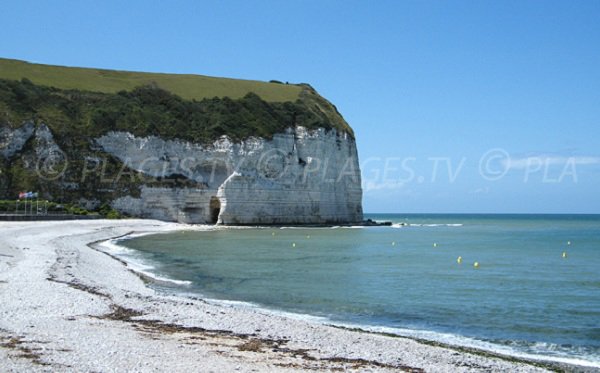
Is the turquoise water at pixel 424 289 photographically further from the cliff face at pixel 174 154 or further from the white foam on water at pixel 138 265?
the cliff face at pixel 174 154

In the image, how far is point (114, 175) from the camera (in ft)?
178

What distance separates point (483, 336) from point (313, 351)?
3.83 m

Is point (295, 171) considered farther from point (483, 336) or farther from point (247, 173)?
point (483, 336)

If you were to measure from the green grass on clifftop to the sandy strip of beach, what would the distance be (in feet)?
177

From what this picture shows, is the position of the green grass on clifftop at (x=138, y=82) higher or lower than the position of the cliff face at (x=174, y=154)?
higher

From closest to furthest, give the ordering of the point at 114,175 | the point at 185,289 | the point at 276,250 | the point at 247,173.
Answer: the point at 185,289 → the point at 276,250 → the point at 114,175 → the point at 247,173

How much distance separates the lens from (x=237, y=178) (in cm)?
5769

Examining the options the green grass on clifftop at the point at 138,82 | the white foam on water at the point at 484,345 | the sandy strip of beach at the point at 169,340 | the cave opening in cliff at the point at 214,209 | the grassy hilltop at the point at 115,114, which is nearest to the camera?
the sandy strip of beach at the point at 169,340

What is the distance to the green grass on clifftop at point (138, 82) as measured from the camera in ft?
208

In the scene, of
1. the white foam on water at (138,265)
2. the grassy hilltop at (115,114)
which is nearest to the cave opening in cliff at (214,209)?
the grassy hilltop at (115,114)

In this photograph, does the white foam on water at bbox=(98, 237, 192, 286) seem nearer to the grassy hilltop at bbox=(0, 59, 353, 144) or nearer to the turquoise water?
the turquoise water

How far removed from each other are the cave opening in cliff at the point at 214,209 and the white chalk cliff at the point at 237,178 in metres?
0.06

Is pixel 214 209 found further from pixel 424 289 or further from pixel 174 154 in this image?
pixel 424 289

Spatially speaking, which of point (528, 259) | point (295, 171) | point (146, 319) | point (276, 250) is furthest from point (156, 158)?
point (146, 319)
